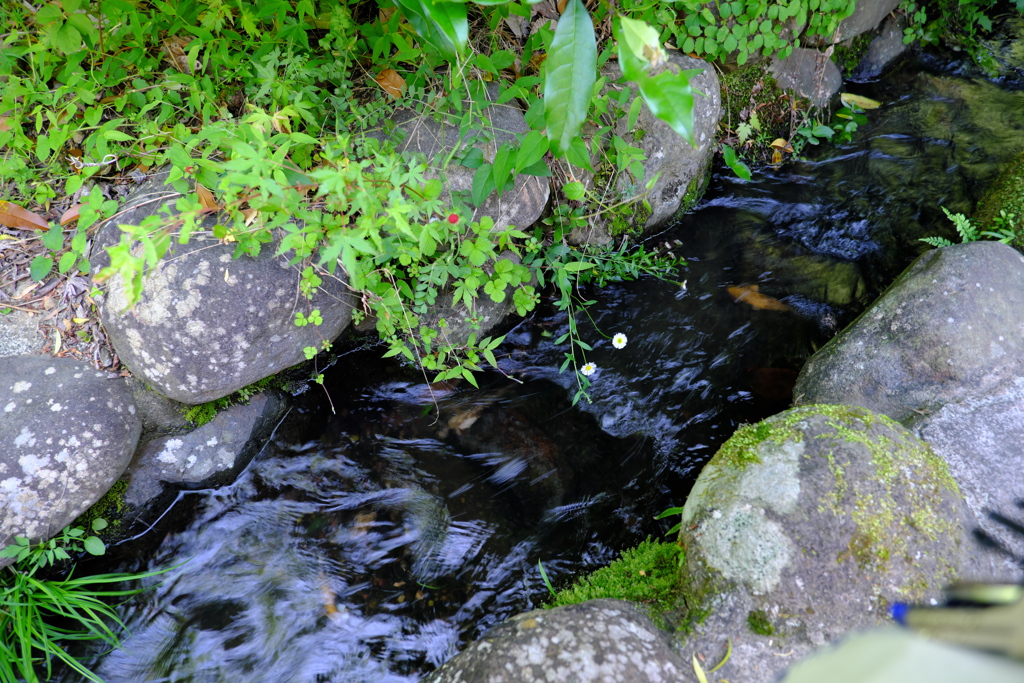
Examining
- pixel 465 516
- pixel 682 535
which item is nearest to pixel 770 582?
pixel 682 535

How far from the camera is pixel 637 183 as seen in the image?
3656 millimetres

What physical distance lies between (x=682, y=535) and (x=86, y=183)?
3.64 metres

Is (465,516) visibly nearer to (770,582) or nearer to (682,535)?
(682,535)

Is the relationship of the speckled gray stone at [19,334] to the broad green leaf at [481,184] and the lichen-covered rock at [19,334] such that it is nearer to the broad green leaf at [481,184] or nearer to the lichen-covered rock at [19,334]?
the lichen-covered rock at [19,334]

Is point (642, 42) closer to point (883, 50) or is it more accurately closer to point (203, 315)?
point (203, 315)

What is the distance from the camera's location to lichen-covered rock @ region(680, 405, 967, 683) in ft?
6.47

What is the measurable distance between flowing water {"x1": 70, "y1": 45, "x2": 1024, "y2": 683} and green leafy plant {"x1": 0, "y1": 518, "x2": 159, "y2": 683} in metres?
0.16

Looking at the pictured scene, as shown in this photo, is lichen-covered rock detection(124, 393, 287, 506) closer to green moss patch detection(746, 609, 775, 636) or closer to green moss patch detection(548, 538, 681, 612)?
green moss patch detection(548, 538, 681, 612)

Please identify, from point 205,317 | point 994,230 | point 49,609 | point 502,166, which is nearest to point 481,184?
point 502,166

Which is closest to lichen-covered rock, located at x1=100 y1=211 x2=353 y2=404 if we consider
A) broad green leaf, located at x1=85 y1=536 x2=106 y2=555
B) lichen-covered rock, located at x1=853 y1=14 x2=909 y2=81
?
broad green leaf, located at x1=85 y1=536 x2=106 y2=555

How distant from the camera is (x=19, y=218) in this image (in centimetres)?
286

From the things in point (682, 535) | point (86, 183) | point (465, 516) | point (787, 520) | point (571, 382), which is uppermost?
point (86, 183)

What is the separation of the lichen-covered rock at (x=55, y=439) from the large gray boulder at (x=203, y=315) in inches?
9.7

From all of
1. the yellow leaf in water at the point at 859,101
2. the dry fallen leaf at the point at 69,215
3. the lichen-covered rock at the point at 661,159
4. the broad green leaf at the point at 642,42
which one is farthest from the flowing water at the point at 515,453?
the broad green leaf at the point at 642,42
